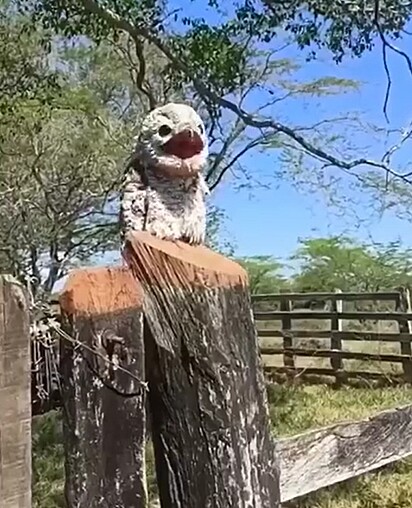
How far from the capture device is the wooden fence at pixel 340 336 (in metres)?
7.15

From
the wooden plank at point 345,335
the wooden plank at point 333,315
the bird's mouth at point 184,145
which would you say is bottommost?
the wooden plank at point 345,335

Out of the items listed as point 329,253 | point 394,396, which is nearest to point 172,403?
point 394,396

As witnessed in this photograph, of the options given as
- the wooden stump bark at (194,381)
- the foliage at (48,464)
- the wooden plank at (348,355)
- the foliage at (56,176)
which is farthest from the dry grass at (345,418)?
the foliage at (56,176)

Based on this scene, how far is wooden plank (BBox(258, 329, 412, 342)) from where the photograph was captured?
7.21 m

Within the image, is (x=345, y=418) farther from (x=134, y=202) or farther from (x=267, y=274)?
(x=267, y=274)

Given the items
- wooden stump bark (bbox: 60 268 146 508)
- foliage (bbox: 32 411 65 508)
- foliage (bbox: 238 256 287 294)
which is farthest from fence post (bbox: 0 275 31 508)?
foliage (bbox: 238 256 287 294)

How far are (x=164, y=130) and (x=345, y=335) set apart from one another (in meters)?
6.50

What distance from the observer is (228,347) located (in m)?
1.26

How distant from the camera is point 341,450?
85.0 inches

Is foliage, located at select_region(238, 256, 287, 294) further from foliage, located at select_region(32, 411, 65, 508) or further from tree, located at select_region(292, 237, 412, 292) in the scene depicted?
foliage, located at select_region(32, 411, 65, 508)

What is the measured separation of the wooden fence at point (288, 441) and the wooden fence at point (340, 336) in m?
4.63

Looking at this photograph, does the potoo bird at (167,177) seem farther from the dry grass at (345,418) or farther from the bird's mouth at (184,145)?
the dry grass at (345,418)

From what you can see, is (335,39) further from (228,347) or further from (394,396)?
(228,347)

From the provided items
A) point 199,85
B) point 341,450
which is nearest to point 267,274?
point 199,85
